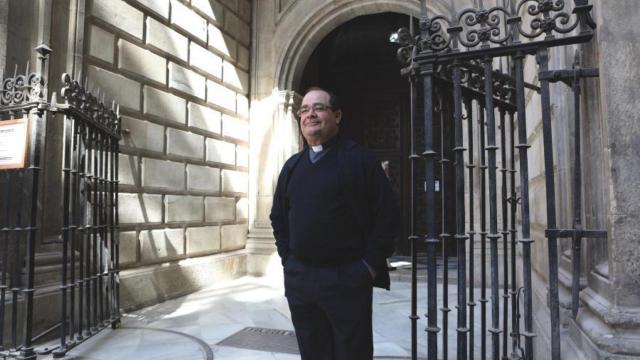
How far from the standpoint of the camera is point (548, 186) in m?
2.09

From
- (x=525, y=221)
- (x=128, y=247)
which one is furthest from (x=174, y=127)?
(x=525, y=221)

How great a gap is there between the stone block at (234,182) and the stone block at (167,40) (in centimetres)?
213

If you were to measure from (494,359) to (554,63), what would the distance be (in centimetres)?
206

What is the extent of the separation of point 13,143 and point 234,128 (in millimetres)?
4878

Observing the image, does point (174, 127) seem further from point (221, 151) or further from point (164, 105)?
point (221, 151)

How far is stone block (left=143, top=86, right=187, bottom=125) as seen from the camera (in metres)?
6.29

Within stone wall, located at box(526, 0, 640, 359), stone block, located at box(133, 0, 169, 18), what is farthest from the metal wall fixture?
stone wall, located at box(526, 0, 640, 359)

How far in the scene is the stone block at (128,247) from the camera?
5.68 m

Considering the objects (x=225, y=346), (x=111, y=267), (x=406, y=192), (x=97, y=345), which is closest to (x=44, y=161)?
(x=111, y=267)

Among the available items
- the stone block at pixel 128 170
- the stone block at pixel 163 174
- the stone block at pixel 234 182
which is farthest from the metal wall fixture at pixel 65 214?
the stone block at pixel 234 182

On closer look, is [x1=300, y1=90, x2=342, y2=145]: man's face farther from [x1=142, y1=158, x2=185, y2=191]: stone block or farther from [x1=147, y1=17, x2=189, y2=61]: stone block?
[x1=147, y1=17, x2=189, y2=61]: stone block

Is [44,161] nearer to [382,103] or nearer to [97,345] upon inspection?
[97,345]

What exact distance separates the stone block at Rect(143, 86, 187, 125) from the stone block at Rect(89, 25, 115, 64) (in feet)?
2.28

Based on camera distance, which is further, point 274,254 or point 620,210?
point 274,254
